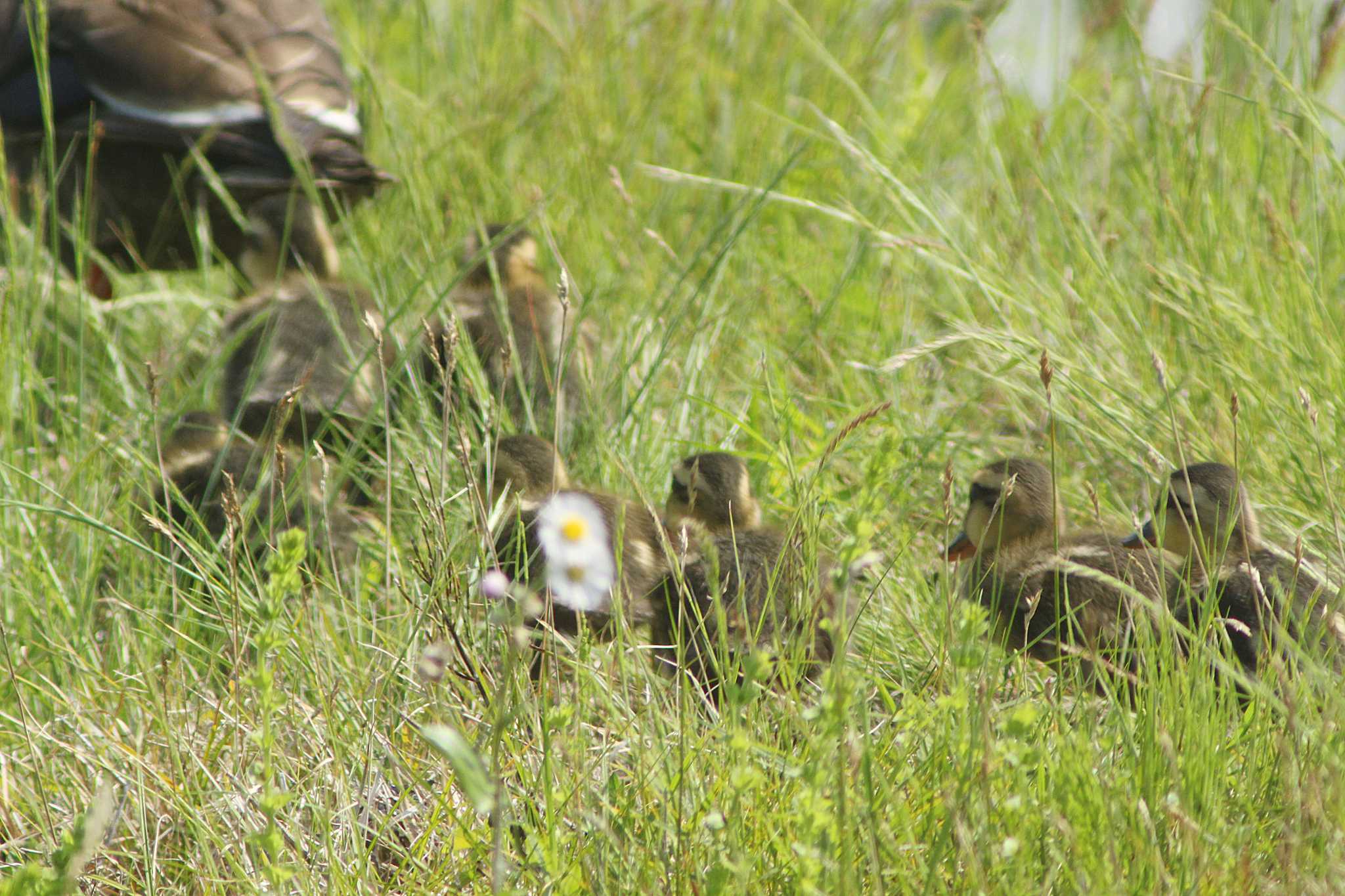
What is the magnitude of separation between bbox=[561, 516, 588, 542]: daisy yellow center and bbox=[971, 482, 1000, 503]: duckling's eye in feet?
→ 2.68

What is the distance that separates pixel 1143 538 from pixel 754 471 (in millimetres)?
1072

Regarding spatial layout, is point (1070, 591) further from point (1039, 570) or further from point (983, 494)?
point (983, 494)

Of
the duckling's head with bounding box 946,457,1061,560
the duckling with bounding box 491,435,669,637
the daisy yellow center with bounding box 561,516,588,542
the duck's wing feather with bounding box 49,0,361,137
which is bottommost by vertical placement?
the duckling with bounding box 491,435,669,637

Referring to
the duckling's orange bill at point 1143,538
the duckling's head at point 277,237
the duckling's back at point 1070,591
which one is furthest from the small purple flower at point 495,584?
the duckling's head at point 277,237

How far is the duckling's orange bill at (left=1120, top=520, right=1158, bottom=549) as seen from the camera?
248cm

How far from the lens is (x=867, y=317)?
3.80m

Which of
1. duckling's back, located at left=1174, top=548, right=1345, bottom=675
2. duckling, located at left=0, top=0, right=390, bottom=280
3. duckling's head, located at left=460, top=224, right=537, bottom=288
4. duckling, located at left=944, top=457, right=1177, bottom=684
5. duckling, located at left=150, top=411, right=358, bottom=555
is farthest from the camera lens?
duckling's head, located at left=460, top=224, right=537, bottom=288

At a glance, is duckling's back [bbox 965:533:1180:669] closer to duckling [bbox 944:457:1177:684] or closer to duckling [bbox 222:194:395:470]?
duckling [bbox 944:457:1177:684]

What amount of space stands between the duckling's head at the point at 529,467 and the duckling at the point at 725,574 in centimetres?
26

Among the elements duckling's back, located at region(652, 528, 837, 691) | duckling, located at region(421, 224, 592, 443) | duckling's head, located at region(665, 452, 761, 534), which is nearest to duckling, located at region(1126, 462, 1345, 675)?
duckling's back, located at region(652, 528, 837, 691)

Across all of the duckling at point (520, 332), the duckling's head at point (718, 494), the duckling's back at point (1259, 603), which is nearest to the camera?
the duckling's back at point (1259, 603)

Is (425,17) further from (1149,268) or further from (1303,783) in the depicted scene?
(1303,783)

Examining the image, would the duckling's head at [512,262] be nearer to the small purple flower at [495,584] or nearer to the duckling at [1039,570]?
the duckling at [1039,570]

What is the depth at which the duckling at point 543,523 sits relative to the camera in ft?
8.74
